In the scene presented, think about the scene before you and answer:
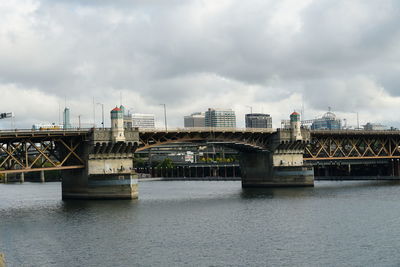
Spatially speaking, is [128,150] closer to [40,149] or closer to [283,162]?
[40,149]

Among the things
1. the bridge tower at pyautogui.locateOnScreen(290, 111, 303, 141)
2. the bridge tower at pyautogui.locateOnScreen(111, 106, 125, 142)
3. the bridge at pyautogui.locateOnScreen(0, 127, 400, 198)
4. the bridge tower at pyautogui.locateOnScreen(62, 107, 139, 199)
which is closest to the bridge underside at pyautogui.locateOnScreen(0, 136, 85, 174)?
the bridge at pyautogui.locateOnScreen(0, 127, 400, 198)

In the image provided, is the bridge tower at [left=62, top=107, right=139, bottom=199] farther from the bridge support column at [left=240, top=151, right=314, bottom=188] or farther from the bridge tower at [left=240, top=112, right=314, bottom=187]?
the bridge support column at [left=240, top=151, right=314, bottom=188]

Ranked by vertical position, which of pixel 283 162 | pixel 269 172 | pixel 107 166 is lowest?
pixel 269 172

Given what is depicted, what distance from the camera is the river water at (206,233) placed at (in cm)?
5162

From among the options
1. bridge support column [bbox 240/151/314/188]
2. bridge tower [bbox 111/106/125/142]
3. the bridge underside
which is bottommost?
bridge support column [bbox 240/151/314/188]

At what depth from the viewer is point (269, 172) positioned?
442ft

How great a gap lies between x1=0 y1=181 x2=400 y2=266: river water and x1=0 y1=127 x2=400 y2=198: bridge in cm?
633

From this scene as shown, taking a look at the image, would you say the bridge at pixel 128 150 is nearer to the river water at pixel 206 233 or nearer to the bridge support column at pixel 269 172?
the bridge support column at pixel 269 172

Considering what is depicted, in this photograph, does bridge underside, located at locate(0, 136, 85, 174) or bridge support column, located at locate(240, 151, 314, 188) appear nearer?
bridge underside, located at locate(0, 136, 85, 174)

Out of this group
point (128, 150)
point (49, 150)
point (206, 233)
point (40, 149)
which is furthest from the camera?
point (128, 150)

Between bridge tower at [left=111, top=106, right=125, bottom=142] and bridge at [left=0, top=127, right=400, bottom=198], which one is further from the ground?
bridge tower at [left=111, top=106, right=125, bottom=142]

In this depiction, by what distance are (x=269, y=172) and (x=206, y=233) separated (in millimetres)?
A: 71182

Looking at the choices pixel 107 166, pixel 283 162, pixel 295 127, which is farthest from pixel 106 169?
pixel 295 127

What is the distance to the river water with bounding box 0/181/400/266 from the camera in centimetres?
5162
